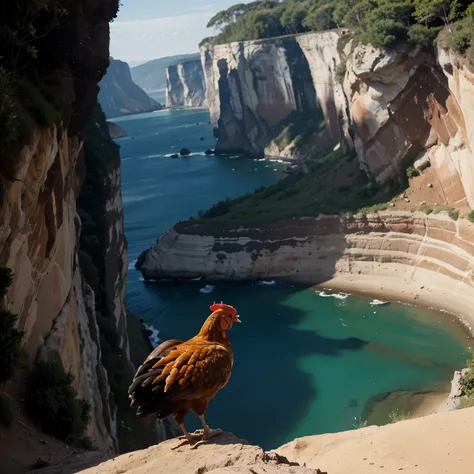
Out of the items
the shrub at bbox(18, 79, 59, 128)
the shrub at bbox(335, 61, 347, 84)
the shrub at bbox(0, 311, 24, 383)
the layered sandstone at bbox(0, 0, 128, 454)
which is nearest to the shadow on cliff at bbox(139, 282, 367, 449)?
the layered sandstone at bbox(0, 0, 128, 454)

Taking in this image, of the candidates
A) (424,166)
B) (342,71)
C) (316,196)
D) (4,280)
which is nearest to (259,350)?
(424,166)

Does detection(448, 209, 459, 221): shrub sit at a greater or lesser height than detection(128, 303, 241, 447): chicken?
lesser

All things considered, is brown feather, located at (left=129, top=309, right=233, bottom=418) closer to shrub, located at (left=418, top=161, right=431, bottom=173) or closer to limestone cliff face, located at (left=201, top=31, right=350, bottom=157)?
shrub, located at (left=418, top=161, right=431, bottom=173)

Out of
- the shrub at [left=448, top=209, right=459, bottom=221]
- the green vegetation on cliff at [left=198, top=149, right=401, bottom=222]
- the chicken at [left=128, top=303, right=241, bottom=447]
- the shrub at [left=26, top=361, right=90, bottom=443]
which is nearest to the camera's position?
the chicken at [left=128, top=303, right=241, bottom=447]

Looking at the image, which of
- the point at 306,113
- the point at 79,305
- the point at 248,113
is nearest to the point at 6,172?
the point at 79,305

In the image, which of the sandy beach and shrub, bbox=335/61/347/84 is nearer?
the sandy beach

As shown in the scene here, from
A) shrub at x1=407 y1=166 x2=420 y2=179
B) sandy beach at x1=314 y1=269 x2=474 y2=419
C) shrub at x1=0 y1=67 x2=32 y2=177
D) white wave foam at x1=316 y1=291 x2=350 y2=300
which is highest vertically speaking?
shrub at x1=0 y1=67 x2=32 y2=177

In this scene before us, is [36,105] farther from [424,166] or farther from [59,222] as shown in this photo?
[424,166]

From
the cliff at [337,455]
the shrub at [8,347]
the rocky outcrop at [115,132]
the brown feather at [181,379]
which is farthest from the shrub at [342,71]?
the rocky outcrop at [115,132]
